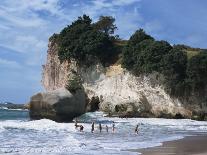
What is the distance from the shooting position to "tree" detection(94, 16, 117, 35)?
9025 centimetres

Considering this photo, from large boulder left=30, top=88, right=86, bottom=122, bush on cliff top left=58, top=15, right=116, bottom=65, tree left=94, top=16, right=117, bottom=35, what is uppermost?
tree left=94, top=16, right=117, bottom=35

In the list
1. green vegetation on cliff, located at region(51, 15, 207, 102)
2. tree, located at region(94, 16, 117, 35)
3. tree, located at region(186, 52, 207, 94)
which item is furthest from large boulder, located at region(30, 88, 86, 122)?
tree, located at region(94, 16, 117, 35)

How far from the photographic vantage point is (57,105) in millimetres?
47531

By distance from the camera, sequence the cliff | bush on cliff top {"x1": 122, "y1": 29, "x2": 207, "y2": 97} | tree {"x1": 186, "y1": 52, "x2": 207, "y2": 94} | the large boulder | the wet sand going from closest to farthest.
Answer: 1. the wet sand
2. the large boulder
3. tree {"x1": 186, "y1": 52, "x2": 207, "y2": 94}
4. bush on cliff top {"x1": 122, "y1": 29, "x2": 207, "y2": 97}
5. the cliff

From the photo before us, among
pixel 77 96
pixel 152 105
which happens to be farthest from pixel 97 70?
pixel 77 96

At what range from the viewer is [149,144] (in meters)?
29.5

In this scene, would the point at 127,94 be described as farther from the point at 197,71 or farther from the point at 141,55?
the point at 197,71

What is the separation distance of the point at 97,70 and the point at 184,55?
16184 mm

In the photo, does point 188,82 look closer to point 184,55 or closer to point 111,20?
point 184,55

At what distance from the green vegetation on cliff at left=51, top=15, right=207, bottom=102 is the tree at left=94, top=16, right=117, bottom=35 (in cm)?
446

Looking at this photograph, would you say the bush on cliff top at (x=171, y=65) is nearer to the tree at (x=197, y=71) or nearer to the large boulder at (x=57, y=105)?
the tree at (x=197, y=71)

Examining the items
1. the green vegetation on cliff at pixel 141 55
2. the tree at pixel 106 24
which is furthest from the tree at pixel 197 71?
the tree at pixel 106 24

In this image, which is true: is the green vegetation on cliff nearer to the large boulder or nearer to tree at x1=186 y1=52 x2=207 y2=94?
tree at x1=186 y1=52 x2=207 y2=94

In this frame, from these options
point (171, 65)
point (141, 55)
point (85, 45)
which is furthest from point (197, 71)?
point (85, 45)
